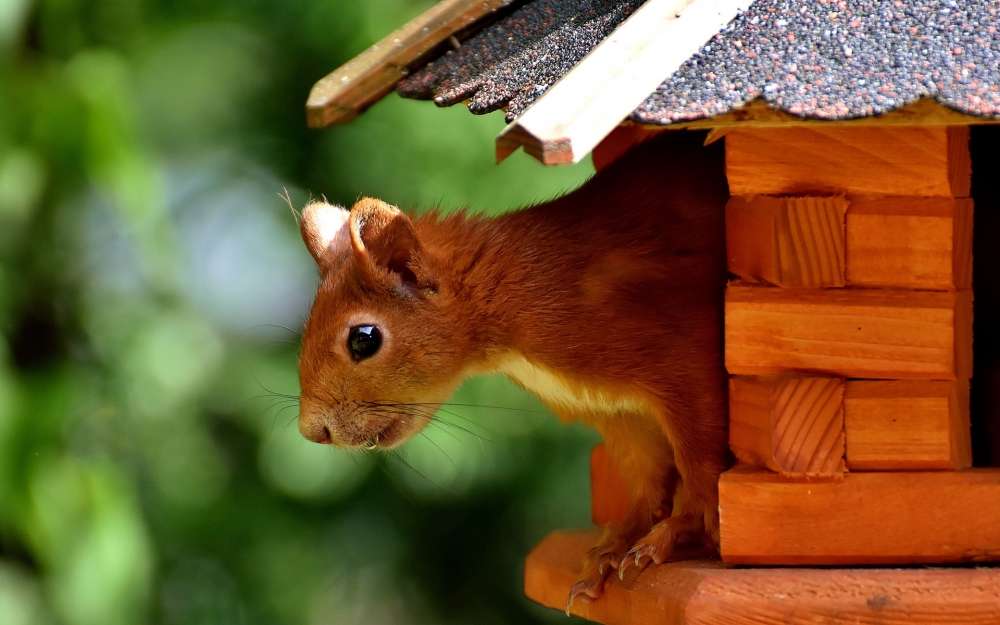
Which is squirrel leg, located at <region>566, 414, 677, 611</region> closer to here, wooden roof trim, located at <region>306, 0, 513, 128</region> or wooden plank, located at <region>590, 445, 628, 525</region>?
wooden plank, located at <region>590, 445, 628, 525</region>

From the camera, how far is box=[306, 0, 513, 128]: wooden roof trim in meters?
1.87

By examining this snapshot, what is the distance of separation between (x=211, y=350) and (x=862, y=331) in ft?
6.38

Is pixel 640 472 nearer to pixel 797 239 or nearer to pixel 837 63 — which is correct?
pixel 797 239

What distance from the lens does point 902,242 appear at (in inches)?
58.9

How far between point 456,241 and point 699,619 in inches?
27.4

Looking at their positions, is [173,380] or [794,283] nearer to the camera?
[794,283]

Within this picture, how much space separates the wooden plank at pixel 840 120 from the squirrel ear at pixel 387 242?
560mm

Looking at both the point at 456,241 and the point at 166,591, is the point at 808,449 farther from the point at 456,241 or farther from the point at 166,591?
the point at 166,591

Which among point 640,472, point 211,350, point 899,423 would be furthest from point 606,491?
point 211,350

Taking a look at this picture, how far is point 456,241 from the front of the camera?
1.80m

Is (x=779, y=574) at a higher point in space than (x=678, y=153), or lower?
lower

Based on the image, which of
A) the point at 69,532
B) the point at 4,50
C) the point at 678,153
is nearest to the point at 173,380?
the point at 69,532

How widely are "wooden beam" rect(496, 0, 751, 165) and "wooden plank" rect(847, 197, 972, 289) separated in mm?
324

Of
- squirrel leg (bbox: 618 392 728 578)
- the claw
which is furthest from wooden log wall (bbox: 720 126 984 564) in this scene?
the claw
